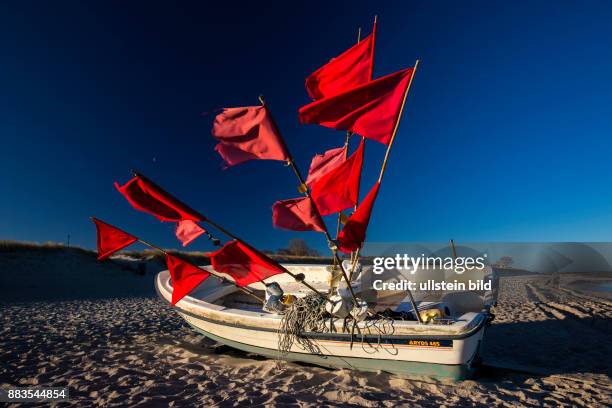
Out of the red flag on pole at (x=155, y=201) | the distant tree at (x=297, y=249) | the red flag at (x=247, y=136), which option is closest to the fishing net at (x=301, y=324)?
the red flag on pole at (x=155, y=201)

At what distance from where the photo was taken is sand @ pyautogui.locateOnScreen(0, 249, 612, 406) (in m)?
4.52

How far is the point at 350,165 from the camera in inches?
201

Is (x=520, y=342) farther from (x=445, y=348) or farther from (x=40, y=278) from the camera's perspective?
(x=40, y=278)

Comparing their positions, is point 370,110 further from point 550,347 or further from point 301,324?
point 550,347

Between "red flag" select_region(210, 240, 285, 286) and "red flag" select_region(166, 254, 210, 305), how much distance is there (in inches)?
36.6

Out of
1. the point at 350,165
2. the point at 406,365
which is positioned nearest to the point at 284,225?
the point at 350,165

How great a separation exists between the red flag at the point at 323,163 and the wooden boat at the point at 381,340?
2690 millimetres

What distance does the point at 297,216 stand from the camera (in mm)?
4965

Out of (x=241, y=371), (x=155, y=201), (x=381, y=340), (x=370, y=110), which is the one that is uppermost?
(x=370, y=110)

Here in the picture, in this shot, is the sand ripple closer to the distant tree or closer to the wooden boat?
the wooden boat

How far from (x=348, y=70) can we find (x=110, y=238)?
17.8ft

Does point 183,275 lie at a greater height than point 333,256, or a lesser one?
lesser

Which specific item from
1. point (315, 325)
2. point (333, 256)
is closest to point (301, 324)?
point (315, 325)

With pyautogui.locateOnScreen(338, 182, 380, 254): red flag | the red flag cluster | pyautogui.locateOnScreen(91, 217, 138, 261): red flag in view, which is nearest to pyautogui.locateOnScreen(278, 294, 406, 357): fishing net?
pyautogui.locateOnScreen(338, 182, 380, 254): red flag
